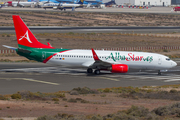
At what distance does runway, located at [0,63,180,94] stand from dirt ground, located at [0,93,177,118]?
806 centimetres

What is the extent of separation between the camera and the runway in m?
37.8

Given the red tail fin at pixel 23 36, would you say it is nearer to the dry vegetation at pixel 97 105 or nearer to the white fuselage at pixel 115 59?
the white fuselage at pixel 115 59

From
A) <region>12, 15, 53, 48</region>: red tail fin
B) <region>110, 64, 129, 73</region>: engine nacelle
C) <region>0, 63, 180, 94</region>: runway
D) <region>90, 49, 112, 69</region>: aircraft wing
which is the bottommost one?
<region>0, 63, 180, 94</region>: runway

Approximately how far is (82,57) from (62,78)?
17.6 ft

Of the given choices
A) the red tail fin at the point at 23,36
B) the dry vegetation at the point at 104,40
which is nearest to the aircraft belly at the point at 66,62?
the red tail fin at the point at 23,36

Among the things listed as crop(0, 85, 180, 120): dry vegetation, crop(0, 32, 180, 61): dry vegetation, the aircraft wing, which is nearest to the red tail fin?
the aircraft wing

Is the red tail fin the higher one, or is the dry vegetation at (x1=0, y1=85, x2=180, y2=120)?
the red tail fin

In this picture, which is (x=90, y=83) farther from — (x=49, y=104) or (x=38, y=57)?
(x=49, y=104)

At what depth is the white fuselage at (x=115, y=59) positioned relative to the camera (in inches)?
1854

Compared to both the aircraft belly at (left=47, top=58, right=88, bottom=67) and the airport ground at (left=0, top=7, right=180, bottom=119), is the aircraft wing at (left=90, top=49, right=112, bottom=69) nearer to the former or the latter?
the airport ground at (left=0, top=7, right=180, bottom=119)

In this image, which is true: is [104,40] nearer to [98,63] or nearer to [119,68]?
[98,63]

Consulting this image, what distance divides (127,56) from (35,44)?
14.4 m

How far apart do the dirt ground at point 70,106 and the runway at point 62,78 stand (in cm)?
806

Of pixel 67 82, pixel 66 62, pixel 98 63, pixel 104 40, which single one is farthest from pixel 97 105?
pixel 104 40
